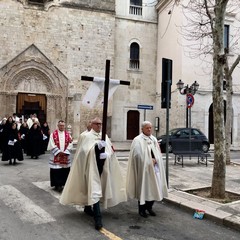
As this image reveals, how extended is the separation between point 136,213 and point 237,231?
1802mm

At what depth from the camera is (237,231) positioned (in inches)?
217

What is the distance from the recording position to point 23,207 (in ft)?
21.2

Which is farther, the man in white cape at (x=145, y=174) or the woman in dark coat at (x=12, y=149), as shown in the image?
the woman in dark coat at (x=12, y=149)

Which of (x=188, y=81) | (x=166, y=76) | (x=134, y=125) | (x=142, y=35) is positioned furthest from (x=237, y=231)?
(x=142, y=35)

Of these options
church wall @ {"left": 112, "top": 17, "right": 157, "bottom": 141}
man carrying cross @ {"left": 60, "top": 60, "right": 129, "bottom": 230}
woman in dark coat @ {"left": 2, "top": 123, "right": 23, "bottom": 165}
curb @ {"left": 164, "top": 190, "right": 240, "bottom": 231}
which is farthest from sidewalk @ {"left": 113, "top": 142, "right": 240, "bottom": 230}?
church wall @ {"left": 112, "top": 17, "right": 157, "bottom": 141}

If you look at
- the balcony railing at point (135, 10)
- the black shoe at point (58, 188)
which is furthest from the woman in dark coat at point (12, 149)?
the balcony railing at point (135, 10)

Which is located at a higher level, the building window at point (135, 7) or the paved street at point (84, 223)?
the building window at point (135, 7)

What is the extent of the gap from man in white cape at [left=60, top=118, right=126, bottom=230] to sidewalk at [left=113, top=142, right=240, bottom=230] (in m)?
1.61

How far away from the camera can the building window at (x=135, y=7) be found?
26.6 meters

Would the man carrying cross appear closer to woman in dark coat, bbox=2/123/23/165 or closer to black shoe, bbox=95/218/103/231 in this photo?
black shoe, bbox=95/218/103/231

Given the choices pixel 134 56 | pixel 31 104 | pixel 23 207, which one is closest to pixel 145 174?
pixel 23 207

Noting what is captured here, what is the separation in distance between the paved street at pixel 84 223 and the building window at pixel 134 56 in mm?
20060

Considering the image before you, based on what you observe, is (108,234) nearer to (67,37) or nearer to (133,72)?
(67,37)

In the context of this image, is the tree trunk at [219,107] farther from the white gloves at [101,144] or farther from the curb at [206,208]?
the white gloves at [101,144]
